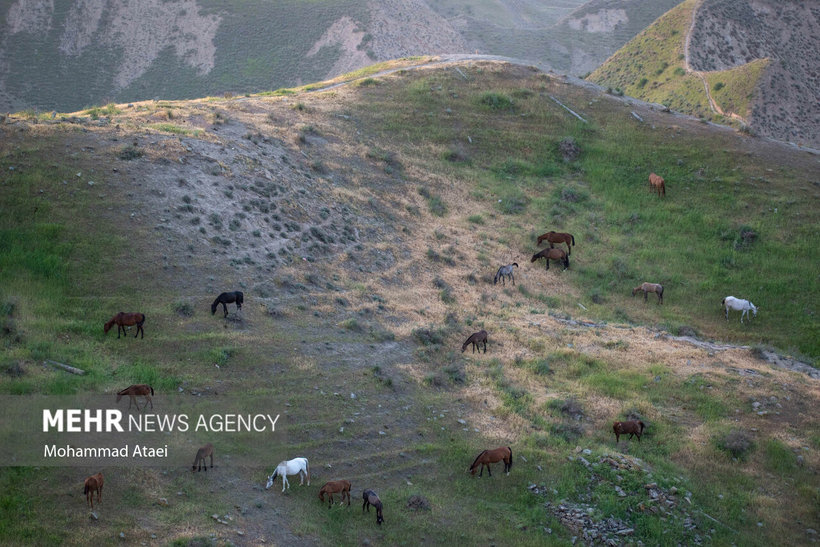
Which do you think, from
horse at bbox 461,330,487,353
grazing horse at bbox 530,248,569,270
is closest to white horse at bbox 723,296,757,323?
grazing horse at bbox 530,248,569,270

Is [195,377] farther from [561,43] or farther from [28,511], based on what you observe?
[561,43]

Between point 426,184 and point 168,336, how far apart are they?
19165mm

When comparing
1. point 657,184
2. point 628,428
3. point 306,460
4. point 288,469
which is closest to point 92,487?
point 288,469

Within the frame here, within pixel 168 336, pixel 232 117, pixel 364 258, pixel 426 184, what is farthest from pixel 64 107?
pixel 168 336

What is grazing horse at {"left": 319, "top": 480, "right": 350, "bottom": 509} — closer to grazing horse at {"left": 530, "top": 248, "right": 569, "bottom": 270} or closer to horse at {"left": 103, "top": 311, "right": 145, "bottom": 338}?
horse at {"left": 103, "top": 311, "right": 145, "bottom": 338}

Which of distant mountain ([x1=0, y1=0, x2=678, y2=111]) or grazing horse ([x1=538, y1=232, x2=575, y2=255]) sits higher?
distant mountain ([x1=0, y1=0, x2=678, y2=111])

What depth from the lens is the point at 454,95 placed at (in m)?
43.3

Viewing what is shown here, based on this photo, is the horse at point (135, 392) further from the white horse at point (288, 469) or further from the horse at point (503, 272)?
the horse at point (503, 272)

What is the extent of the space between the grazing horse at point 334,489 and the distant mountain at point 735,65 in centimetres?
5220

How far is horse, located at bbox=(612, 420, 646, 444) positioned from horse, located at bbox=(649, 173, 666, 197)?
805 inches

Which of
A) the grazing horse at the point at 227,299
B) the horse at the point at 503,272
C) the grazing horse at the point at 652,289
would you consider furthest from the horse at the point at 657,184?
the grazing horse at the point at 227,299

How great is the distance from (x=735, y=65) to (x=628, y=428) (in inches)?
2490

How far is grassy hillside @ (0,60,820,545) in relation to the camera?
15.4 metres

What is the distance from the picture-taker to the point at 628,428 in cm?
1841
